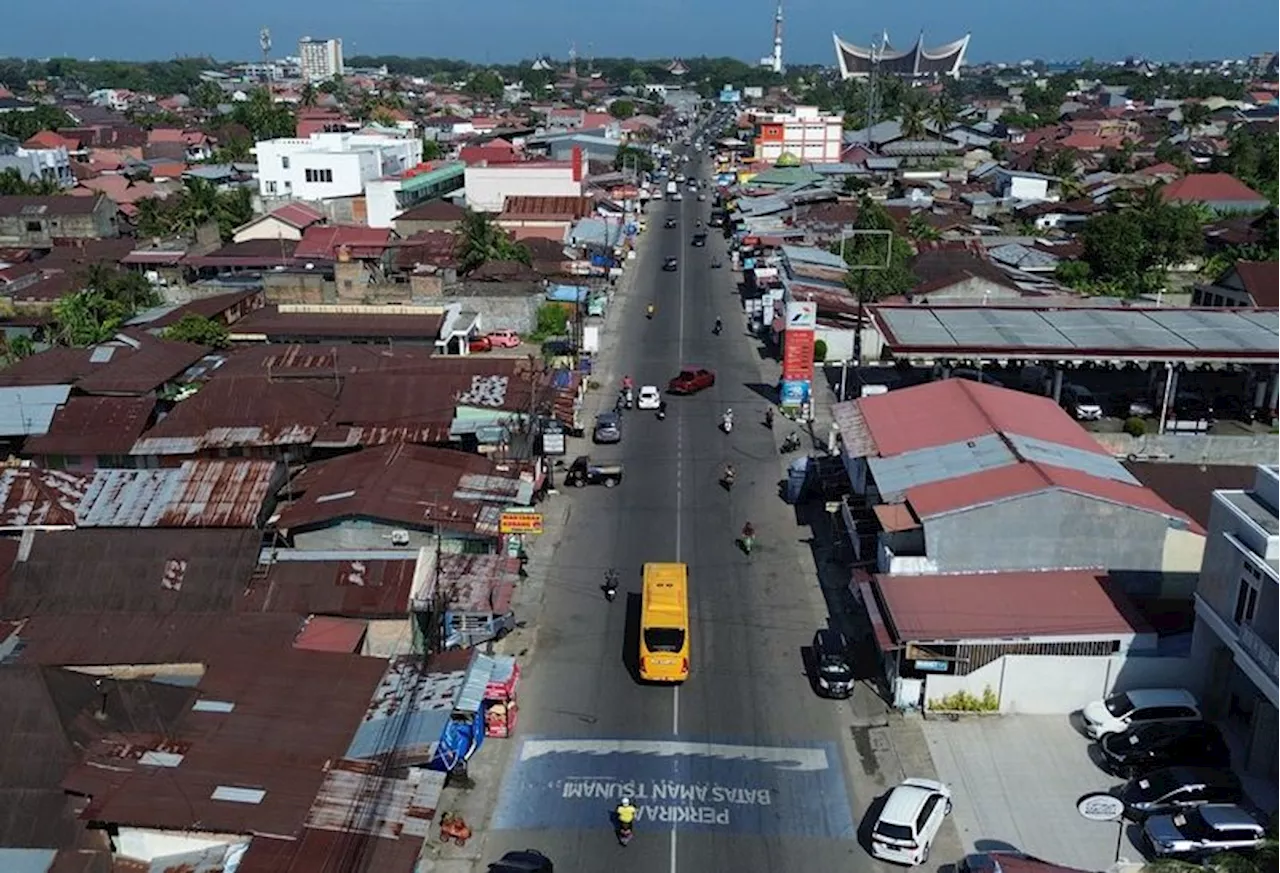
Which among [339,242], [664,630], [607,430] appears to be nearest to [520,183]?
[339,242]

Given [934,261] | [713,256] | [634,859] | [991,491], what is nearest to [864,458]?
[991,491]

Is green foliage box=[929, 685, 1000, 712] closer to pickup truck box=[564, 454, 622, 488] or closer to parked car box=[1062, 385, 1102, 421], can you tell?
→ pickup truck box=[564, 454, 622, 488]

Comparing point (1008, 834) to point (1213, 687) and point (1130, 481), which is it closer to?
point (1213, 687)

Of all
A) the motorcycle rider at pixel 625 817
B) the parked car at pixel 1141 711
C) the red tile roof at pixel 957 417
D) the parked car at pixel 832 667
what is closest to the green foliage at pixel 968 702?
the parked car at pixel 1141 711

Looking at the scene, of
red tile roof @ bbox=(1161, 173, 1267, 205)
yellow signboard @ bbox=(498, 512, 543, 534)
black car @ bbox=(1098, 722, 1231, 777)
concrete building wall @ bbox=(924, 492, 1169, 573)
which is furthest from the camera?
red tile roof @ bbox=(1161, 173, 1267, 205)

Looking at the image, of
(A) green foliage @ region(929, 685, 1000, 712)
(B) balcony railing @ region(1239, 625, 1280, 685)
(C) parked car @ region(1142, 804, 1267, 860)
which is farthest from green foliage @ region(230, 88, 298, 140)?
(C) parked car @ region(1142, 804, 1267, 860)
